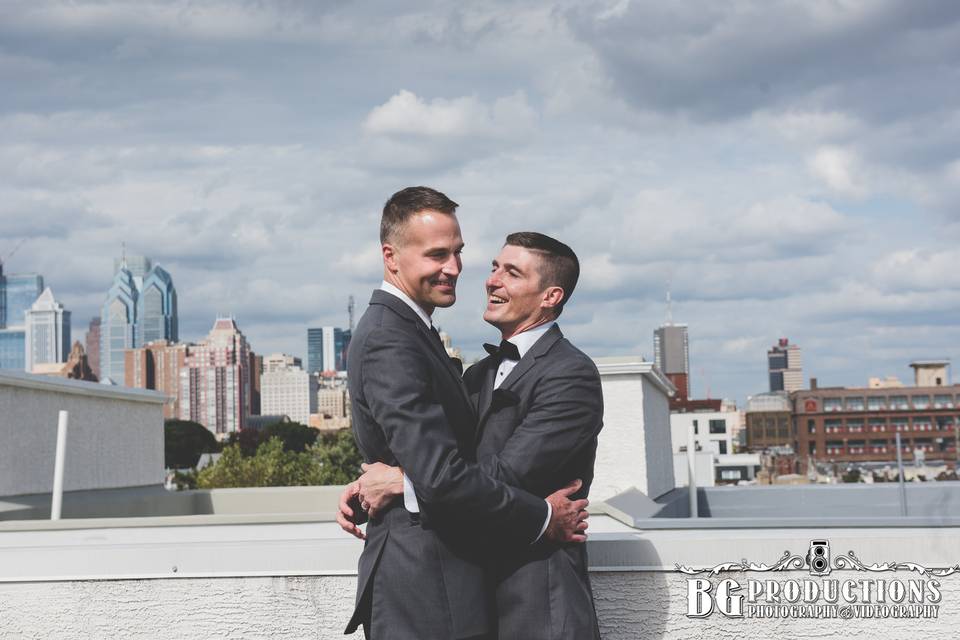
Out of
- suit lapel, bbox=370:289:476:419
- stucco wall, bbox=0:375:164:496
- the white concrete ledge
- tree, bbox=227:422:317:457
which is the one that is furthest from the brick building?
suit lapel, bbox=370:289:476:419

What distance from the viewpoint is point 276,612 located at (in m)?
4.51

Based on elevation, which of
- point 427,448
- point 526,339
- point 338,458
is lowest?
point 338,458

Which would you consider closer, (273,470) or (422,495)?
(422,495)

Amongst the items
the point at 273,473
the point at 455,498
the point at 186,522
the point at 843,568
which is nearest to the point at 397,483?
the point at 455,498

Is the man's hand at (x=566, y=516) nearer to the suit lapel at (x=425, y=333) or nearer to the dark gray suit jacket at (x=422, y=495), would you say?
the dark gray suit jacket at (x=422, y=495)

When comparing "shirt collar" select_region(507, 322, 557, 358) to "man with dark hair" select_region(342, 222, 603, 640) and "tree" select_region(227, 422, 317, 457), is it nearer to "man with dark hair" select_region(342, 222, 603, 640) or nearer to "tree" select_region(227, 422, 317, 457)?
"man with dark hair" select_region(342, 222, 603, 640)

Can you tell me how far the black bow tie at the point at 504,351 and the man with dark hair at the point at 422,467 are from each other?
8.7 inches

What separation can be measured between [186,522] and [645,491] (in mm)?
7183

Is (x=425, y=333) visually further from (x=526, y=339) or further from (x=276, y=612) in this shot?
(x=276, y=612)

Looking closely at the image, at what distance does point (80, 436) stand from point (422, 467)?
11.5 meters

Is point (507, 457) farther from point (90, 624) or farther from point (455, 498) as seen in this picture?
point (90, 624)

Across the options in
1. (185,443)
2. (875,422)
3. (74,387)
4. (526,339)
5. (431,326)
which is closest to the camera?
(431,326)

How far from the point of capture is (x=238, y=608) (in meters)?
4.53

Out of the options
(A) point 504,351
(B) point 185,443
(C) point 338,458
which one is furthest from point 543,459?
(B) point 185,443
